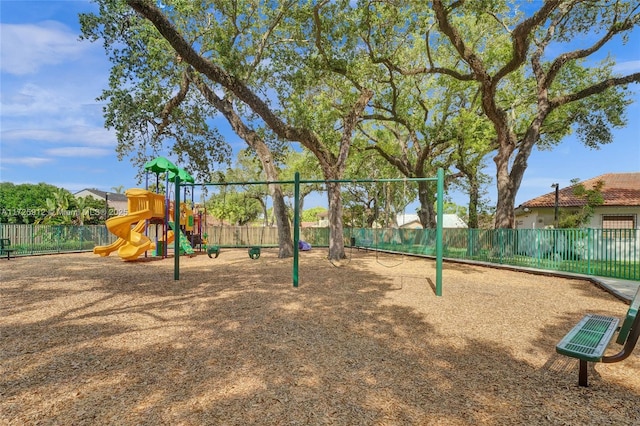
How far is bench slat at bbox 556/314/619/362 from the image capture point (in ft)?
10.1

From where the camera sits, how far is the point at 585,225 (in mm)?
20938

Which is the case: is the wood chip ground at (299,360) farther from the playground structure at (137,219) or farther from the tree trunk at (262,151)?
the tree trunk at (262,151)

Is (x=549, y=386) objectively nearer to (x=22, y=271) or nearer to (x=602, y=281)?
(x=602, y=281)

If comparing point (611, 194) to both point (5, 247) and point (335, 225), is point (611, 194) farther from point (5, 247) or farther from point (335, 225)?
point (5, 247)

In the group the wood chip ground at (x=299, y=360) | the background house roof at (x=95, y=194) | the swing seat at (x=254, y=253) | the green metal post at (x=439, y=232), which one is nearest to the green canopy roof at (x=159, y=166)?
the swing seat at (x=254, y=253)

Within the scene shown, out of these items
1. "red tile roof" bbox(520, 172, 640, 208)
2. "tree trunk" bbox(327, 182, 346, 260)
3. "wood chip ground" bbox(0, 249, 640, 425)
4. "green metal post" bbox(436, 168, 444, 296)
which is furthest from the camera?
"red tile roof" bbox(520, 172, 640, 208)

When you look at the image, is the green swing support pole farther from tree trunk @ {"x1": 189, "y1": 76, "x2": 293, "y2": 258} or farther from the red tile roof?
the red tile roof

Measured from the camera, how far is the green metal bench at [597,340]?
310cm

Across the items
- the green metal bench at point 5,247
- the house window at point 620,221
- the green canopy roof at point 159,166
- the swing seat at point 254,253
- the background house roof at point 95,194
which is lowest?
the swing seat at point 254,253

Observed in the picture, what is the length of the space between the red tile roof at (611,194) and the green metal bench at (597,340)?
2149 centimetres

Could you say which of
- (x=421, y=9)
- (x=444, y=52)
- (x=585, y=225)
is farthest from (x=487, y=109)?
(x=585, y=225)

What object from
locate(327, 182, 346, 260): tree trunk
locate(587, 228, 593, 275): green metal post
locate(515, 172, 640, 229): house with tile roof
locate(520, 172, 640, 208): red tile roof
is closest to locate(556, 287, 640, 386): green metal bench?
locate(587, 228, 593, 275): green metal post

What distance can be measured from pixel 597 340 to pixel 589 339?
6 cm

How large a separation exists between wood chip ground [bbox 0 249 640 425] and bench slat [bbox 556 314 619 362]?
43 centimetres
